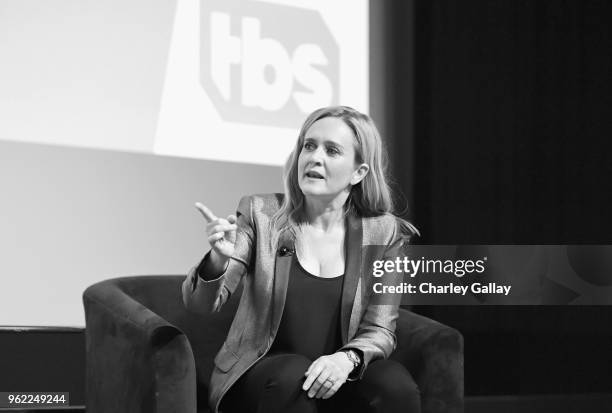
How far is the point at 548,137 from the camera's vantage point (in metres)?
3.28

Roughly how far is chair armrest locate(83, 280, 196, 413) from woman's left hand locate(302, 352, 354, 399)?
0.77 feet

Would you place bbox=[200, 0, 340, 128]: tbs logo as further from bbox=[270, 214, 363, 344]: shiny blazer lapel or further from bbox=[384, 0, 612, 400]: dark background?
bbox=[270, 214, 363, 344]: shiny blazer lapel

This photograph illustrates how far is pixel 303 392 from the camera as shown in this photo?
1.50 metres

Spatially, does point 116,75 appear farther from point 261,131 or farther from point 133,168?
point 261,131

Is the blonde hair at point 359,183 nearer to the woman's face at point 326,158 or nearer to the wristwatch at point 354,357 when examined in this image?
the woman's face at point 326,158

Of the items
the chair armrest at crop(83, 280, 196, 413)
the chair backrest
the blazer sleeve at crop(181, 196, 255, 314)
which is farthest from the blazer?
the chair backrest

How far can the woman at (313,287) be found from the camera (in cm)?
154

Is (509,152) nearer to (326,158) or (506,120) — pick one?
(506,120)

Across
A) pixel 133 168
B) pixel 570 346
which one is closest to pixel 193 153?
pixel 133 168

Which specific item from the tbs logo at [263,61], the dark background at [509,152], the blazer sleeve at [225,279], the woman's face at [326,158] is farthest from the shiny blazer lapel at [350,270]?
the dark background at [509,152]

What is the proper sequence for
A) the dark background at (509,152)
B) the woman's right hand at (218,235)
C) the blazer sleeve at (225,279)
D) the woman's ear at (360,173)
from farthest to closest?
the dark background at (509,152), the woman's ear at (360,173), the blazer sleeve at (225,279), the woman's right hand at (218,235)

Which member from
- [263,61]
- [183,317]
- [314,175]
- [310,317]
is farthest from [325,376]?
[263,61]

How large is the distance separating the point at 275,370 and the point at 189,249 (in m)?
1.44

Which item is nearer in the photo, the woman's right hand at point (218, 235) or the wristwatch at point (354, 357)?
the woman's right hand at point (218, 235)
